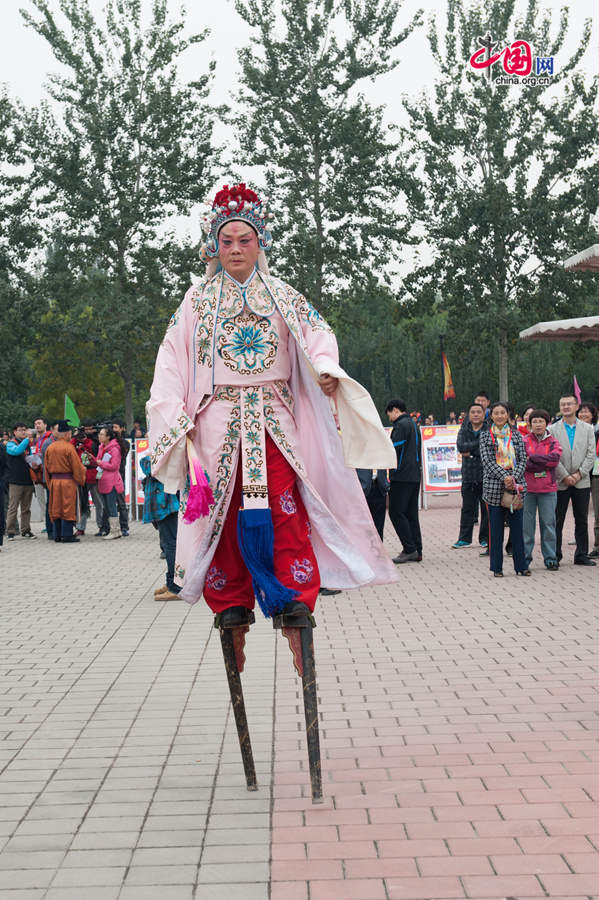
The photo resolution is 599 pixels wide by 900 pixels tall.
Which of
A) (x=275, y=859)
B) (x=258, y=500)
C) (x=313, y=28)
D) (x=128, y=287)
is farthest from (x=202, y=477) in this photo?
(x=313, y=28)

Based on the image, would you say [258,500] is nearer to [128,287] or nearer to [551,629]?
[551,629]

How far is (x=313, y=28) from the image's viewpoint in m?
38.2

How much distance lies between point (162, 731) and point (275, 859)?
184cm

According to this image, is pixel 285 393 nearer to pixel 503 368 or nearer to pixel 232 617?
pixel 232 617

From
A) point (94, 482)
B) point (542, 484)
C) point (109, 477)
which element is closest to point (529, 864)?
point (542, 484)

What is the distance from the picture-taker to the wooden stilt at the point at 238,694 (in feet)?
14.3

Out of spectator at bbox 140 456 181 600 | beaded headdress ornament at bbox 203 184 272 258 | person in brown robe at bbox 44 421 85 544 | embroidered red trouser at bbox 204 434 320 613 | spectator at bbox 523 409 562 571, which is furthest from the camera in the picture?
person in brown robe at bbox 44 421 85 544

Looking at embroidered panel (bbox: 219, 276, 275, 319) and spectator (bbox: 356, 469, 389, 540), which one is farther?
spectator (bbox: 356, 469, 389, 540)

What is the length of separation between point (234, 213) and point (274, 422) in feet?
2.95

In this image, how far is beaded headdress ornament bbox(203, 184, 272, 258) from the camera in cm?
465

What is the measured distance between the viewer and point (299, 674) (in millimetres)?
4250

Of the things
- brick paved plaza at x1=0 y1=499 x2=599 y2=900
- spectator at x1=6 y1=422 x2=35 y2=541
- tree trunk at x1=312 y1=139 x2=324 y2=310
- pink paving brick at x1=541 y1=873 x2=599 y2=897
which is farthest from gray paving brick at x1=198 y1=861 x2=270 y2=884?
tree trunk at x1=312 y1=139 x2=324 y2=310

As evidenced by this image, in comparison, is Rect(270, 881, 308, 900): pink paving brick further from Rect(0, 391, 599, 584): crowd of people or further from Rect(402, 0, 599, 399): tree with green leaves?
Rect(402, 0, 599, 399): tree with green leaves

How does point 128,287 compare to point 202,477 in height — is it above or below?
above
